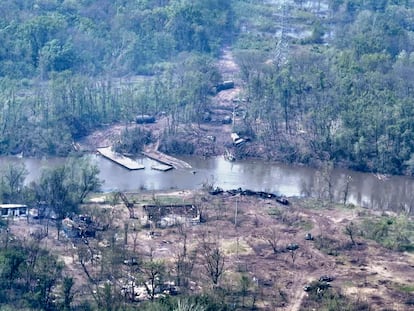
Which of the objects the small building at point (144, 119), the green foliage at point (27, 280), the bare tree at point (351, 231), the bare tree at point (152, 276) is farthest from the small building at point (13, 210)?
the small building at point (144, 119)

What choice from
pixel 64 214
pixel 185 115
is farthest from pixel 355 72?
pixel 64 214

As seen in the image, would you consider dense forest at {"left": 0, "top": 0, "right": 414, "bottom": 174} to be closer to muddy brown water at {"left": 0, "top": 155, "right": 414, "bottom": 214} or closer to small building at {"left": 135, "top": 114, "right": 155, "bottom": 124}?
small building at {"left": 135, "top": 114, "right": 155, "bottom": 124}

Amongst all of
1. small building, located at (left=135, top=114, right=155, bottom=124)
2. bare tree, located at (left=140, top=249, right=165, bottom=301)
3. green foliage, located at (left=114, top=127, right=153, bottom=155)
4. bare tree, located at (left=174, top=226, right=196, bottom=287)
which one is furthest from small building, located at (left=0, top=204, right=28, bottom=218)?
small building, located at (left=135, top=114, right=155, bottom=124)

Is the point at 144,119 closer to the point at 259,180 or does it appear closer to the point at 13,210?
the point at 259,180

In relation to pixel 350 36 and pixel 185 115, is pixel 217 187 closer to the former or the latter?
pixel 185 115

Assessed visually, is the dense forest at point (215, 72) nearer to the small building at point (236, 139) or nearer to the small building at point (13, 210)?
the small building at point (236, 139)
